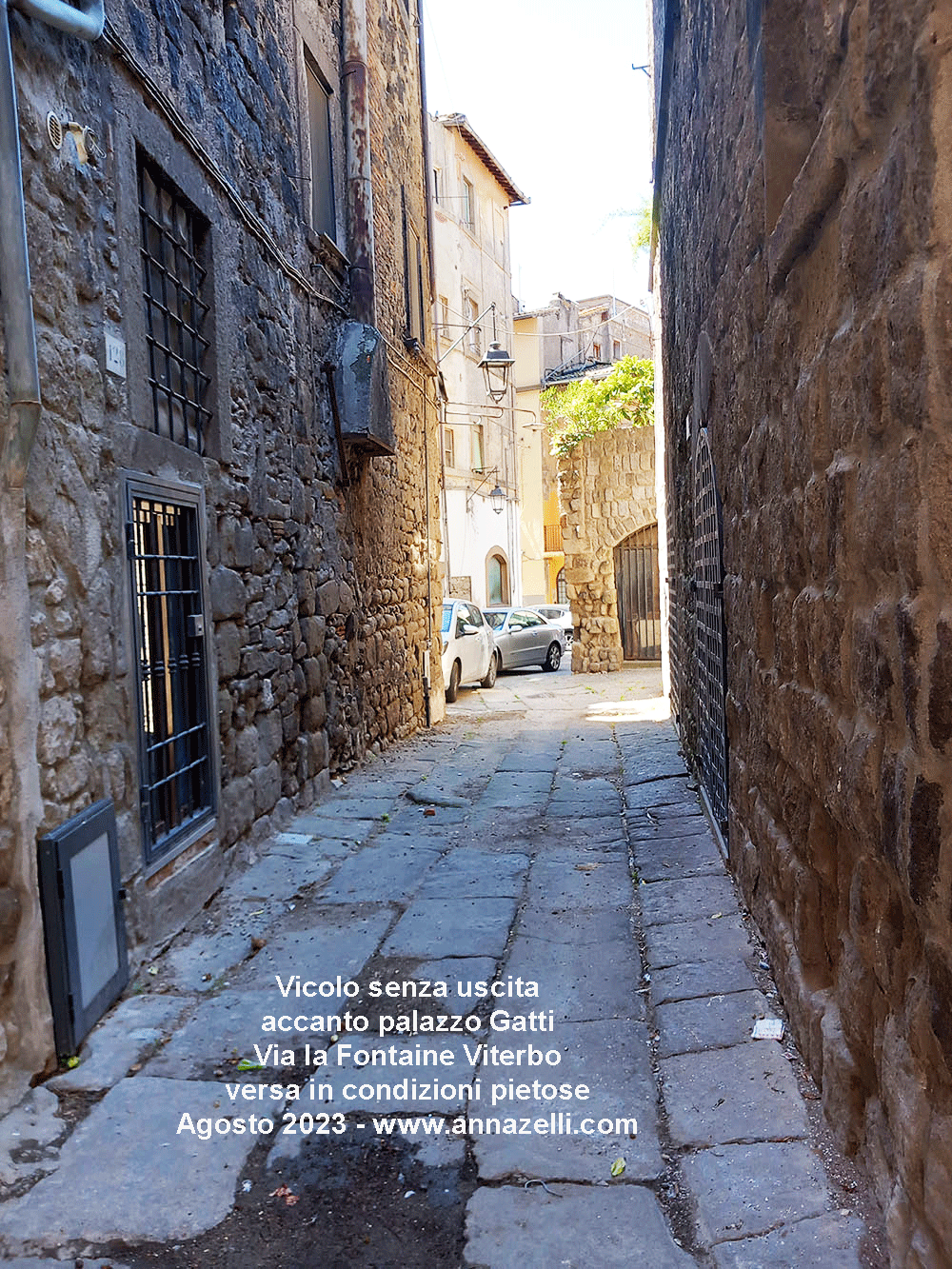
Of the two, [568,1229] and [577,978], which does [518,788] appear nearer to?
[577,978]

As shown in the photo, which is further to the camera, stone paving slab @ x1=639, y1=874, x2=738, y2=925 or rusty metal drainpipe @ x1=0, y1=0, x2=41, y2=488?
stone paving slab @ x1=639, y1=874, x2=738, y2=925

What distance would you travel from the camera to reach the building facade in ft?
74.3

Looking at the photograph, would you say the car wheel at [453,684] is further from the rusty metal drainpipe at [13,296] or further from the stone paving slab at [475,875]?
the rusty metal drainpipe at [13,296]

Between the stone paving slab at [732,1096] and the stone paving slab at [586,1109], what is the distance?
0.22 ft

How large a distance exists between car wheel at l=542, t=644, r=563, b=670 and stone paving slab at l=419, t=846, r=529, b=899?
12.0 m

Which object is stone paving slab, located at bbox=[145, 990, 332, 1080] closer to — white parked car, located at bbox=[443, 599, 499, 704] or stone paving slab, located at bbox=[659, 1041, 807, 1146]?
stone paving slab, located at bbox=[659, 1041, 807, 1146]

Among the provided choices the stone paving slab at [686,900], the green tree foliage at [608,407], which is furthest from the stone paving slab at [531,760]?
the green tree foliage at [608,407]

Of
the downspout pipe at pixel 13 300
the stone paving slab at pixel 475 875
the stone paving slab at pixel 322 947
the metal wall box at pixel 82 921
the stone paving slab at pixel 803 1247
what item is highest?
the downspout pipe at pixel 13 300

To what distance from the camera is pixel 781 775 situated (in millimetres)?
2674

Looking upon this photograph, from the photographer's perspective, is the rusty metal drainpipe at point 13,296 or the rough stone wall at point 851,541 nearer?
the rough stone wall at point 851,541

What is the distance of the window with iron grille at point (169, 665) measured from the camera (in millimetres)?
3568

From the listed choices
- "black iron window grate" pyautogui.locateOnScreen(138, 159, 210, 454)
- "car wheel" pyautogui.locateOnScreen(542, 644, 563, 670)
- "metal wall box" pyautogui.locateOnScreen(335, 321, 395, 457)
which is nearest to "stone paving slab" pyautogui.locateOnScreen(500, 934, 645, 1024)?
"black iron window grate" pyautogui.locateOnScreen(138, 159, 210, 454)

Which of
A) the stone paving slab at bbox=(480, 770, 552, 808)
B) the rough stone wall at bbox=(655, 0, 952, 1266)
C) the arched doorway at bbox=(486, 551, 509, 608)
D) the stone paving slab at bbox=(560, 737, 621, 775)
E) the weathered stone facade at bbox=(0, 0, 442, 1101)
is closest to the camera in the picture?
the rough stone wall at bbox=(655, 0, 952, 1266)

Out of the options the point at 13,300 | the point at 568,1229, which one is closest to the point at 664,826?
the point at 568,1229
